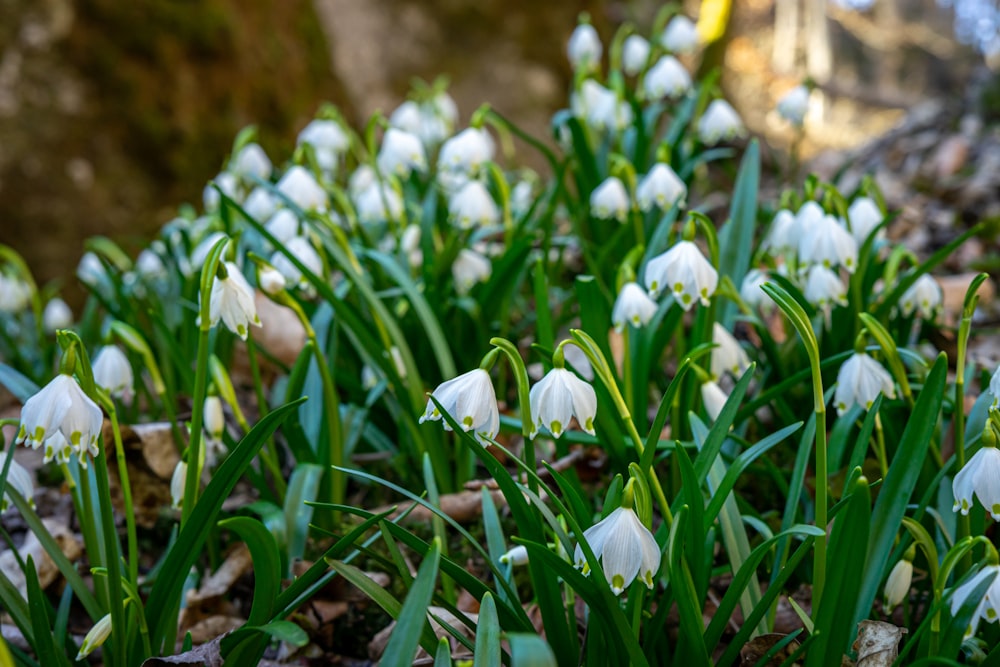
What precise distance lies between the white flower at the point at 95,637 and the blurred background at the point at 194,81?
8.39 feet

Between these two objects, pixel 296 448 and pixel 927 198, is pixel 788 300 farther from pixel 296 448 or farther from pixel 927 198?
pixel 927 198

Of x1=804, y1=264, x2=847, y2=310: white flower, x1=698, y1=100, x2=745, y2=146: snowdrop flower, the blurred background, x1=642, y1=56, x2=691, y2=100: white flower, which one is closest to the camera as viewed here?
x1=804, y1=264, x2=847, y2=310: white flower

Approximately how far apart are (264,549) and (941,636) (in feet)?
2.88

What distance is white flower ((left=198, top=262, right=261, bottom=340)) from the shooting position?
1260mm

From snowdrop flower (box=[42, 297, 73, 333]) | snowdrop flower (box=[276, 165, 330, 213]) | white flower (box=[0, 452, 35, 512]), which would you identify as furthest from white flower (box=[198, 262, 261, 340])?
snowdrop flower (box=[42, 297, 73, 333])

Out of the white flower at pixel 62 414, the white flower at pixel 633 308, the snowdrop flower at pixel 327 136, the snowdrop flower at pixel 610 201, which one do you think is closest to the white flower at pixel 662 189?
the snowdrop flower at pixel 610 201

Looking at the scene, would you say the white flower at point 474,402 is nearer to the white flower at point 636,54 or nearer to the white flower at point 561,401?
the white flower at point 561,401

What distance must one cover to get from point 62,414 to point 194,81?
3.02 metres

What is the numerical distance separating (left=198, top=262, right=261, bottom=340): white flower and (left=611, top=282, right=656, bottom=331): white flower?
648 millimetres

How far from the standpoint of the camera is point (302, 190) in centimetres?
203

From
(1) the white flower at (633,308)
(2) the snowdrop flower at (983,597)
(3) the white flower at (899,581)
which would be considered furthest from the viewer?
(1) the white flower at (633,308)

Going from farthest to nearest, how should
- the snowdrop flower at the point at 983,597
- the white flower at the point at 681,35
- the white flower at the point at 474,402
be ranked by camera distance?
the white flower at the point at 681,35, the white flower at the point at 474,402, the snowdrop flower at the point at 983,597

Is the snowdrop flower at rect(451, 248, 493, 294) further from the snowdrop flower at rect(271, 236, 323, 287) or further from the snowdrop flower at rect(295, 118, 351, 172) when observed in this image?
the snowdrop flower at rect(295, 118, 351, 172)

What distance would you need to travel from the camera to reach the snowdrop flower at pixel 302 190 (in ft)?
6.66
